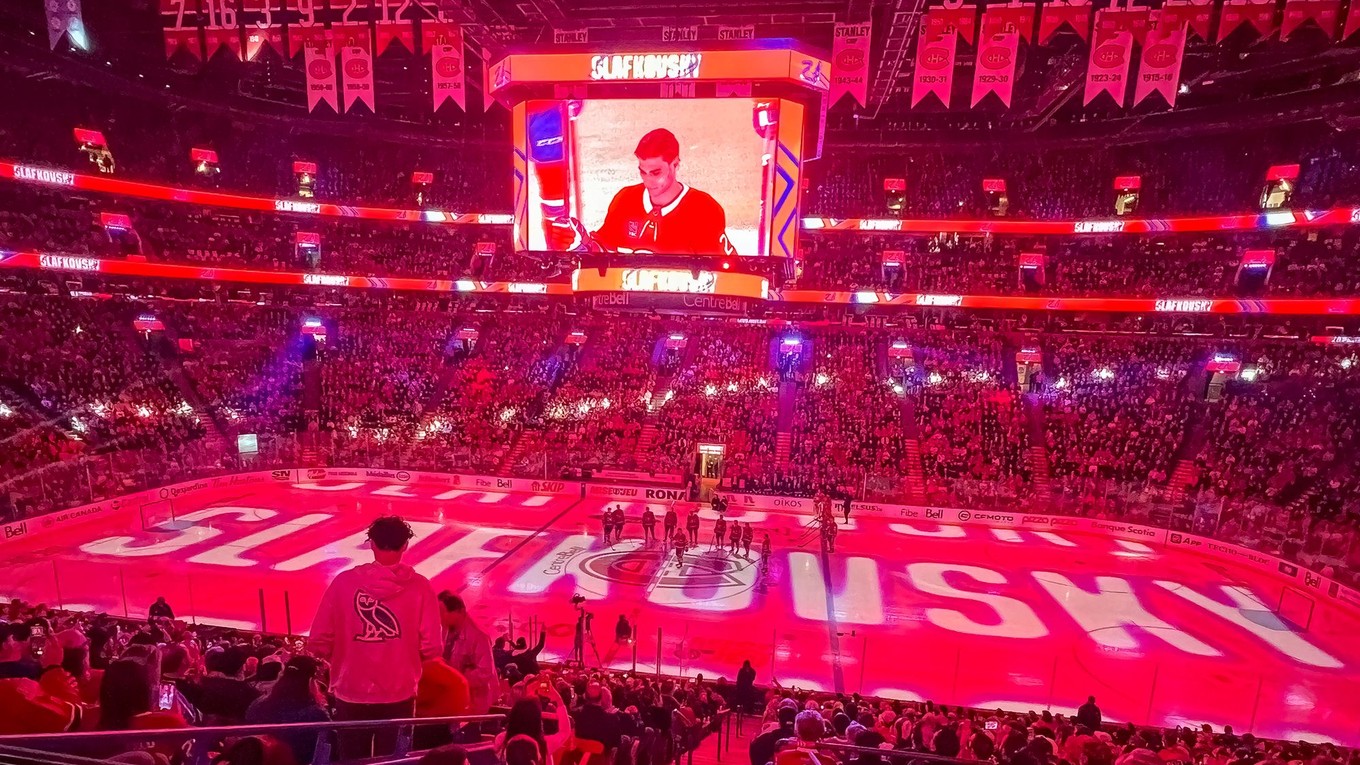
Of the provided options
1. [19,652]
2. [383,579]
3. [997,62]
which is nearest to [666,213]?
[997,62]

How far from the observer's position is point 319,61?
694 inches

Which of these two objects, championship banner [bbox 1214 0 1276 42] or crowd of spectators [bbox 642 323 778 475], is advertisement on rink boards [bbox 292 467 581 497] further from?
championship banner [bbox 1214 0 1276 42]

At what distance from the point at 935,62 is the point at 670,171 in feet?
21.6

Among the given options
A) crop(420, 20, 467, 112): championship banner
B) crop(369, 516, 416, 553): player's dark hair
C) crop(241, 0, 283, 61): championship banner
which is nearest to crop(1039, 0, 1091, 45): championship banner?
crop(420, 20, 467, 112): championship banner

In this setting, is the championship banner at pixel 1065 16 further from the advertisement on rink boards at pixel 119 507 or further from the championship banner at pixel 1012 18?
the advertisement on rink boards at pixel 119 507

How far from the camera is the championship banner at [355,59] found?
56.6ft

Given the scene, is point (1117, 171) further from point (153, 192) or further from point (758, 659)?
point (153, 192)

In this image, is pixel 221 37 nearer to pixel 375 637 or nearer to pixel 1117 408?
pixel 375 637

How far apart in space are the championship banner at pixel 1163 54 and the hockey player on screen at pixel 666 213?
30.0 feet

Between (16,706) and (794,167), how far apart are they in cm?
1351

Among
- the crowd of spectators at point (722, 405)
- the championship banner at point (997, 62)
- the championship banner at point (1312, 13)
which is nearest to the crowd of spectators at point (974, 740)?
the championship banner at point (997, 62)

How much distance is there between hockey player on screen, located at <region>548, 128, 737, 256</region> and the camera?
14383 mm

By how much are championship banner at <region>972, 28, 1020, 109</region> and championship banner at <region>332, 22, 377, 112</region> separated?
14581 mm

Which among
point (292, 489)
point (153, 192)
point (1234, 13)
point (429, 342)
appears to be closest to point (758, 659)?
point (1234, 13)
